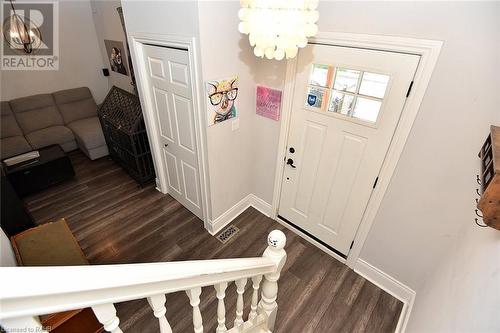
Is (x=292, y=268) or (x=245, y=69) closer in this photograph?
(x=245, y=69)

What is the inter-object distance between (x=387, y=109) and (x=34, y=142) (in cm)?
496

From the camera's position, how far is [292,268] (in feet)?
8.04

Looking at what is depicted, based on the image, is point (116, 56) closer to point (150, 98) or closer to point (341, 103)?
point (150, 98)

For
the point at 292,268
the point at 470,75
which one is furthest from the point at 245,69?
the point at 292,268

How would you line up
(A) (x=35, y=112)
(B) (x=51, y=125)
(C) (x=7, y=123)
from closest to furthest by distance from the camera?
(C) (x=7, y=123) < (A) (x=35, y=112) < (B) (x=51, y=125)

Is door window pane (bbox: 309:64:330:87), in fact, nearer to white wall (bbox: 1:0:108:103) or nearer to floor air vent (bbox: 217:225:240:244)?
floor air vent (bbox: 217:225:240:244)

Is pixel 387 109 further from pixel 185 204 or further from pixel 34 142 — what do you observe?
pixel 34 142

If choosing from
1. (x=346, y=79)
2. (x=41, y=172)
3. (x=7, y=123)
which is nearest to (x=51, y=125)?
(x=7, y=123)

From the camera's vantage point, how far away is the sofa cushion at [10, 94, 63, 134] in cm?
400

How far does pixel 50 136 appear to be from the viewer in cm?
398

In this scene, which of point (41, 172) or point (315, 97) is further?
point (41, 172)

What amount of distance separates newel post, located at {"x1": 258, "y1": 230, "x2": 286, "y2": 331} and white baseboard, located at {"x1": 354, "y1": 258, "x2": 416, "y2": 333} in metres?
1.19

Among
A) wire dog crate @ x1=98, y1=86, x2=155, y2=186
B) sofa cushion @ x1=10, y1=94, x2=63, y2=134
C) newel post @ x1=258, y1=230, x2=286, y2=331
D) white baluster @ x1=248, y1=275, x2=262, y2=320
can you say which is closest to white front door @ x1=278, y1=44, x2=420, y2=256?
newel post @ x1=258, y1=230, x2=286, y2=331

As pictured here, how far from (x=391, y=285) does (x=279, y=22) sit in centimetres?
242
